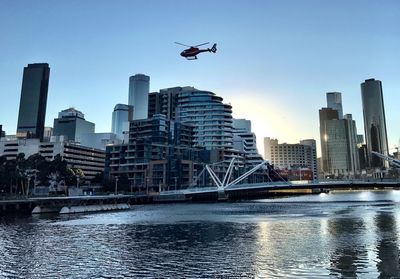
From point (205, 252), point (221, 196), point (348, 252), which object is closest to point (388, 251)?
point (348, 252)

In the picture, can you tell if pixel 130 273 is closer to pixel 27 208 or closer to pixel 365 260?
pixel 365 260

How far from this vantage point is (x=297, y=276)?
26984 mm

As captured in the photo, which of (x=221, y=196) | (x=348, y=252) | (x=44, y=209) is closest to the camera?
(x=348, y=252)

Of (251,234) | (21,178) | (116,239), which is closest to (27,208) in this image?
(21,178)

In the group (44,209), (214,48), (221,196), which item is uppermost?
(214,48)

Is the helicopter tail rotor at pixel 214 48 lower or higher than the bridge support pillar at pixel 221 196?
higher

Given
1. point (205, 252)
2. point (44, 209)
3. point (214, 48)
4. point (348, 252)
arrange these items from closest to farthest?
point (348, 252) < point (205, 252) < point (214, 48) < point (44, 209)

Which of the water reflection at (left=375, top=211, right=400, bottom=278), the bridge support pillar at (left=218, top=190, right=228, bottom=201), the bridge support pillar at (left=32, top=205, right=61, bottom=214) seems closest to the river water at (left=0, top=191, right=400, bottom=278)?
the water reflection at (left=375, top=211, right=400, bottom=278)

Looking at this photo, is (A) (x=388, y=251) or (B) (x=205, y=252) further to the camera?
(B) (x=205, y=252)

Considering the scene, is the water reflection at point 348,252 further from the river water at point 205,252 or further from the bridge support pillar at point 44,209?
the bridge support pillar at point 44,209

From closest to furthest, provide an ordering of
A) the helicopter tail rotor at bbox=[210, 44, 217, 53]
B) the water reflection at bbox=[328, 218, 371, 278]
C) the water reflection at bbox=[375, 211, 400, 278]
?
the water reflection at bbox=[375, 211, 400, 278] < the water reflection at bbox=[328, 218, 371, 278] < the helicopter tail rotor at bbox=[210, 44, 217, 53]

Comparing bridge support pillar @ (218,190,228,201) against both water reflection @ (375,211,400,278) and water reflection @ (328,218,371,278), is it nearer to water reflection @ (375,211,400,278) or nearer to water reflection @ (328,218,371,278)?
water reflection @ (328,218,371,278)

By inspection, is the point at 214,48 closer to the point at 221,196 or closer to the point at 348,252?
the point at 348,252

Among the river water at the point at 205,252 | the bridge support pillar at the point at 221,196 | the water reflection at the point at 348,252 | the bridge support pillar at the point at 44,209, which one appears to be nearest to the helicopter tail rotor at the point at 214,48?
the river water at the point at 205,252
